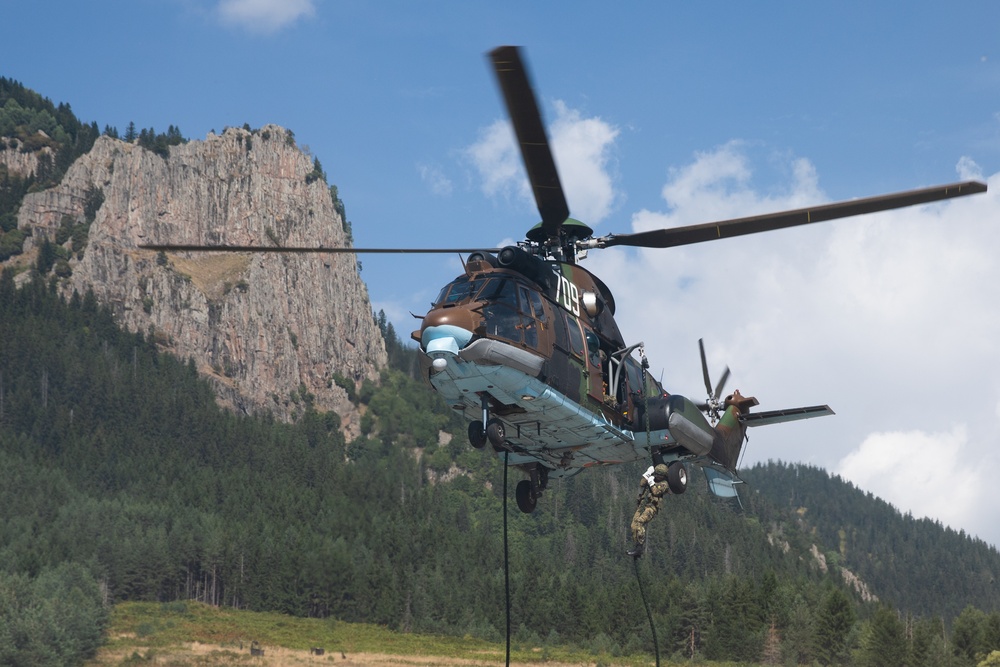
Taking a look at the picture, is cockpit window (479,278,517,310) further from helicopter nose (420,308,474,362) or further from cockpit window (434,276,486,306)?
helicopter nose (420,308,474,362)

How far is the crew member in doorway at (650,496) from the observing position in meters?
26.3

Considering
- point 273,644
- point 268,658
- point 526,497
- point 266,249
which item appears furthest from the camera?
point 273,644

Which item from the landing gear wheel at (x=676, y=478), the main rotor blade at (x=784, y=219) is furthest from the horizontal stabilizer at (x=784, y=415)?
the main rotor blade at (x=784, y=219)

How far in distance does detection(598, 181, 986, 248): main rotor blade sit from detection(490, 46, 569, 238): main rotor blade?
2.16 metres

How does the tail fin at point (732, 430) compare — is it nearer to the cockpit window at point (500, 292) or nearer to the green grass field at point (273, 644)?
the cockpit window at point (500, 292)

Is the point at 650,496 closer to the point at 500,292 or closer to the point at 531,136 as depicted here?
the point at 500,292

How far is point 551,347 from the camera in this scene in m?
24.5

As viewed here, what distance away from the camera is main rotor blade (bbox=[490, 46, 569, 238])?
19.7 metres

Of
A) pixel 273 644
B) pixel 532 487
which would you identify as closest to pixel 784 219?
pixel 532 487

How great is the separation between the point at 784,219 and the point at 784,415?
Result: 8.06 meters

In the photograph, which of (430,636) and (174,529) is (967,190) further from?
(174,529)

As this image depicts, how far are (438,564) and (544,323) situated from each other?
533 ft

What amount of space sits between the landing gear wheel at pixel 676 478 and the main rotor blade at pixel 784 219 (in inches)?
212

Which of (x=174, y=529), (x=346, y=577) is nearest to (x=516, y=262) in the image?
(x=346, y=577)
